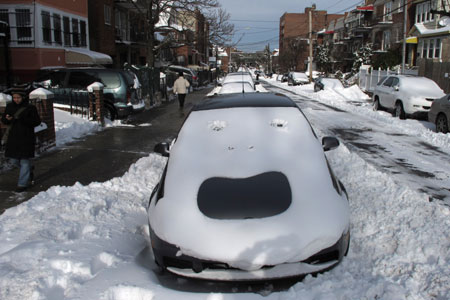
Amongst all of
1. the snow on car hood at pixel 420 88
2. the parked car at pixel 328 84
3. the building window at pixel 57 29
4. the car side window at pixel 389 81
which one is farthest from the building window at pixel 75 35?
the snow on car hood at pixel 420 88

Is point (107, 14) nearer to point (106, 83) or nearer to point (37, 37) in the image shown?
point (37, 37)

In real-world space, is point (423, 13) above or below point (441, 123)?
above

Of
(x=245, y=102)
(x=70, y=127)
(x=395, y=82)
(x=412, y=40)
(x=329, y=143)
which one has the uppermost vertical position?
(x=412, y=40)

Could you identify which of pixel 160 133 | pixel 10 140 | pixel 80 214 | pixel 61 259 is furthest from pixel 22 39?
pixel 61 259

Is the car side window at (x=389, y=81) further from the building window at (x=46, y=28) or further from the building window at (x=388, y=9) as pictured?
the building window at (x=388, y=9)

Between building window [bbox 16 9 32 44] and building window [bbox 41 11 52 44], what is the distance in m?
0.69

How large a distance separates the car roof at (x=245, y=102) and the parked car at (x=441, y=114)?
27.8ft

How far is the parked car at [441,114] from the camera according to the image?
1193 cm

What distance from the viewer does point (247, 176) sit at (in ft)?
12.6

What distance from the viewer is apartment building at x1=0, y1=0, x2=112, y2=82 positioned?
19141mm

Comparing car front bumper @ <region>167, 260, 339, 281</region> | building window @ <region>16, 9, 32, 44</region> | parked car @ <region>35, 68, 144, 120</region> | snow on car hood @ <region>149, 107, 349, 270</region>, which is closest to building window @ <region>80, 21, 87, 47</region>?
building window @ <region>16, 9, 32, 44</region>

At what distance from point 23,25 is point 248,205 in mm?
19700

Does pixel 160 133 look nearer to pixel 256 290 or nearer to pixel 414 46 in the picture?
pixel 256 290

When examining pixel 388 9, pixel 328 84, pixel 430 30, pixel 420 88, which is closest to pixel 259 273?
pixel 420 88
